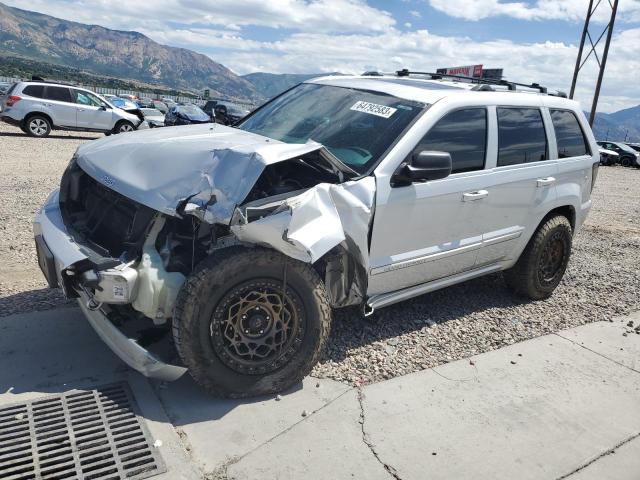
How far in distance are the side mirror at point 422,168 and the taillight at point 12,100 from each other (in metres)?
15.5

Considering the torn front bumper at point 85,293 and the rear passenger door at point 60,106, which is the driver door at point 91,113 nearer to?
the rear passenger door at point 60,106

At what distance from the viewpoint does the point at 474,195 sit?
411 cm

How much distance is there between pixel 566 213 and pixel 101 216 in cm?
425

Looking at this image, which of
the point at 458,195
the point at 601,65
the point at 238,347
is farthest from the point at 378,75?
the point at 601,65

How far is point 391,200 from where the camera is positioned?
3527 millimetres

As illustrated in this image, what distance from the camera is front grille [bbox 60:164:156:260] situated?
304cm

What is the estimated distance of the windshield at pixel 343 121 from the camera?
372 centimetres

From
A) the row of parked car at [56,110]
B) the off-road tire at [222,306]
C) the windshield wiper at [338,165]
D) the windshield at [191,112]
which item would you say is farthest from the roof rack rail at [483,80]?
the windshield at [191,112]

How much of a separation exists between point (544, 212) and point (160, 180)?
3456 millimetres

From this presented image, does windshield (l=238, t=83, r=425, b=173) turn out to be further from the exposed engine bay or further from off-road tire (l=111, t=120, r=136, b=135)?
off-road tire (l=111, t=120, r=136, b=135)

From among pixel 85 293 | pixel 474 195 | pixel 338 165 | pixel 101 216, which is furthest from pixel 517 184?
pixel 85 293

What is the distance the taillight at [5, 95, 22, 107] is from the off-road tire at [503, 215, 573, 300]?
1532 cm

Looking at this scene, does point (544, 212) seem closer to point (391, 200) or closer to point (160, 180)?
point (391, 200)

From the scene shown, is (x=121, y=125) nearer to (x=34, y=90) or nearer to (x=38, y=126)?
(x=38, y=126)
